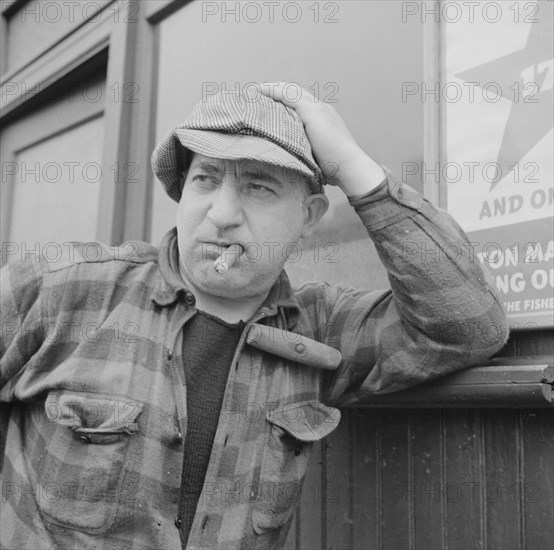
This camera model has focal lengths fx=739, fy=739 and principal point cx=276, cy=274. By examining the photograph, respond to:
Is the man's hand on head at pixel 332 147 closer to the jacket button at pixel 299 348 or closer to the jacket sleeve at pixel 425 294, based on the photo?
the jacket sleeve at pixel 425 294

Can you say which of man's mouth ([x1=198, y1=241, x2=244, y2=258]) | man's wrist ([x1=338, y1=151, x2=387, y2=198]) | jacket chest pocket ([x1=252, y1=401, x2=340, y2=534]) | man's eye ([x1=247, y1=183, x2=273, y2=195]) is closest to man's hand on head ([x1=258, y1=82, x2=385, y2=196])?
man's wrist ([x1=338, y1=151, x2=387, y2=198])

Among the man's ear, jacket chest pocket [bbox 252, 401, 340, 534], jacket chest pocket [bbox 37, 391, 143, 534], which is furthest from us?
the man's ear

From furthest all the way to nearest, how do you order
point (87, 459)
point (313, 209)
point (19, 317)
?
point (313, 209) → point (19, 317) → point (87, 459)

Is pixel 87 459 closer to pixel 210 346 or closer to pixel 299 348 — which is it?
pixel 210 346

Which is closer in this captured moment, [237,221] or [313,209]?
[237,221]

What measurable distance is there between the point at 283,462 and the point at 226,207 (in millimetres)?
580

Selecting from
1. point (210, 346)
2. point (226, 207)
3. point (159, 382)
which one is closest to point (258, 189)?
point (226, 207)

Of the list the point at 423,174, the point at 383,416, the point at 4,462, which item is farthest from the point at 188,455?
the point at 423,174

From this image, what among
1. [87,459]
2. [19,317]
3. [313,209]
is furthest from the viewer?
[313,209]

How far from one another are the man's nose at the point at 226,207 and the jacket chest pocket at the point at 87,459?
42cm

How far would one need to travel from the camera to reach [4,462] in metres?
1.73

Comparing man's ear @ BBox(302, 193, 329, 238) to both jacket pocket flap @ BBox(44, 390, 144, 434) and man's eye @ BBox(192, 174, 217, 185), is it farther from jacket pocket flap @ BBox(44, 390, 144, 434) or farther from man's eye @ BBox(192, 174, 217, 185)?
jacket pocket flap @ BBox(44, 390, 144, 434)

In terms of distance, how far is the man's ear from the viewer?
5.63ft

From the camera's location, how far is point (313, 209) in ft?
5.75
